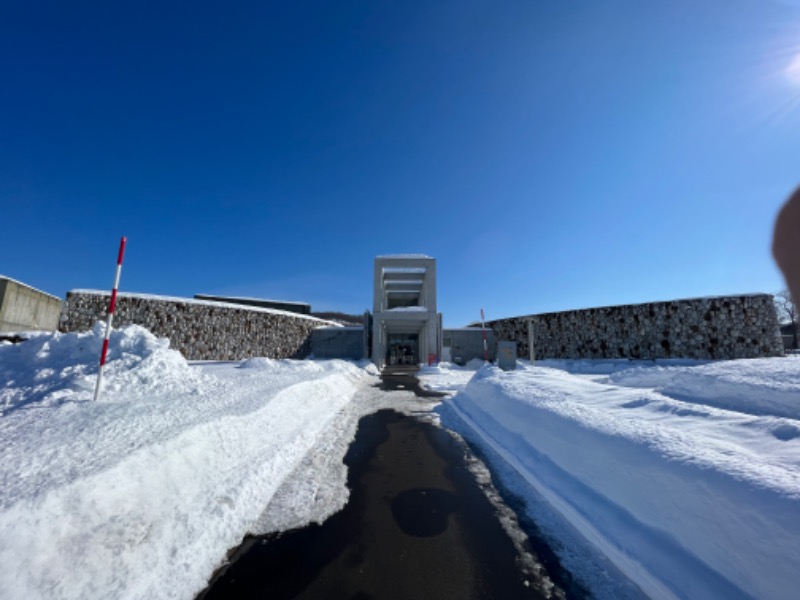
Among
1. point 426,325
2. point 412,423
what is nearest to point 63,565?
point 412,423

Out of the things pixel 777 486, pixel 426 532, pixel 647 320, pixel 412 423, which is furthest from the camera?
pixel 647 320

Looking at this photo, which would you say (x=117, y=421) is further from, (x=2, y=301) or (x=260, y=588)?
(x=2, y=301)

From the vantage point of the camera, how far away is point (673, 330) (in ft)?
61.4

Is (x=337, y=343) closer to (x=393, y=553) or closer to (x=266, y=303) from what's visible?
(x=266, y=303)

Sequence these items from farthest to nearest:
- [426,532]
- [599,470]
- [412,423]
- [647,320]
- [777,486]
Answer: [647,320], [412,423], [599,470], [426,532], [777,486]

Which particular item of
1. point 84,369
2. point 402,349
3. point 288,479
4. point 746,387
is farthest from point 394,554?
point 402,349

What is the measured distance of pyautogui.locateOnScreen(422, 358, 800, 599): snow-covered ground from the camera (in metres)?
1.83

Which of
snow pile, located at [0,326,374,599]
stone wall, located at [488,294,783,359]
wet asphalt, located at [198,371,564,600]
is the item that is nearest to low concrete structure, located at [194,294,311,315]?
stone wall, located at [488,294,783,359]

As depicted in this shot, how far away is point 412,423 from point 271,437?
3.02 meters

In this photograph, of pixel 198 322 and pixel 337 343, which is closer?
pixel 198 322

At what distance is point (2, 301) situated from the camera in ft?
34.3

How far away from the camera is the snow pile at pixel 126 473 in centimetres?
182

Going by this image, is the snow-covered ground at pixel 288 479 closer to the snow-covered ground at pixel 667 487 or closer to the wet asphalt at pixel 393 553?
the snow-covered ground at pixel 667 487

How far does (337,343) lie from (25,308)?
17.8 metres
